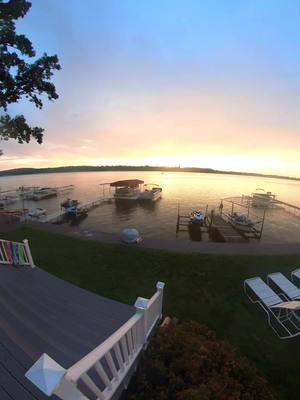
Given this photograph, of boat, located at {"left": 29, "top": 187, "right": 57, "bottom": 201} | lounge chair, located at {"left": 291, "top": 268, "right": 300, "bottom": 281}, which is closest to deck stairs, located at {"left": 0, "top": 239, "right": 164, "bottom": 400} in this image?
lounge chair, located at {"left": 291, "top": 268, "right": 300, "bottom": 281}

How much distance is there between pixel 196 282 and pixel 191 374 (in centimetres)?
547

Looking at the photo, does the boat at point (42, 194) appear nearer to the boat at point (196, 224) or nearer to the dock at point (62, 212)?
the dock at point (62, 212)

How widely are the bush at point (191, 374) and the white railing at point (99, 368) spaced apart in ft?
1.06

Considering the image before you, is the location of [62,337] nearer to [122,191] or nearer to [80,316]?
[80,316]

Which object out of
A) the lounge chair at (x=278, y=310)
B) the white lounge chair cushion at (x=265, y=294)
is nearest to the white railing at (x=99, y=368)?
the lounge chair at (x=278, y=310)

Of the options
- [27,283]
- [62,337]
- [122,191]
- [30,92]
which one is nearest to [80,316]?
[62,337]

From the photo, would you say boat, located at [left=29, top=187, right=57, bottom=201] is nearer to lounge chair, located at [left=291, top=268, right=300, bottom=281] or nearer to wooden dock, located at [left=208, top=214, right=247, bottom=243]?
wooden dock, located at [left=208, top=214, right=247, bottom=243]

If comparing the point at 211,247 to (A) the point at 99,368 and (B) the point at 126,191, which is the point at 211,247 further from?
(B) the point at 126,191

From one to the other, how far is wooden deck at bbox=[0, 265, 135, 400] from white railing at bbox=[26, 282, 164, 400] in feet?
2.71

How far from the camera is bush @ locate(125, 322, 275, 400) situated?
3.75 meters

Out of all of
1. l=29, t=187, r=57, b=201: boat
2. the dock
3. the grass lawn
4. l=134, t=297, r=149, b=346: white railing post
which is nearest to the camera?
l=134, t=297, r=149, b=346: white railing post

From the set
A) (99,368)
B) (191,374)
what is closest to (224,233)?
(191,374)

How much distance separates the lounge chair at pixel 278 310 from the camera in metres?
6.41

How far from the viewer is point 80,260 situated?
1126cm
